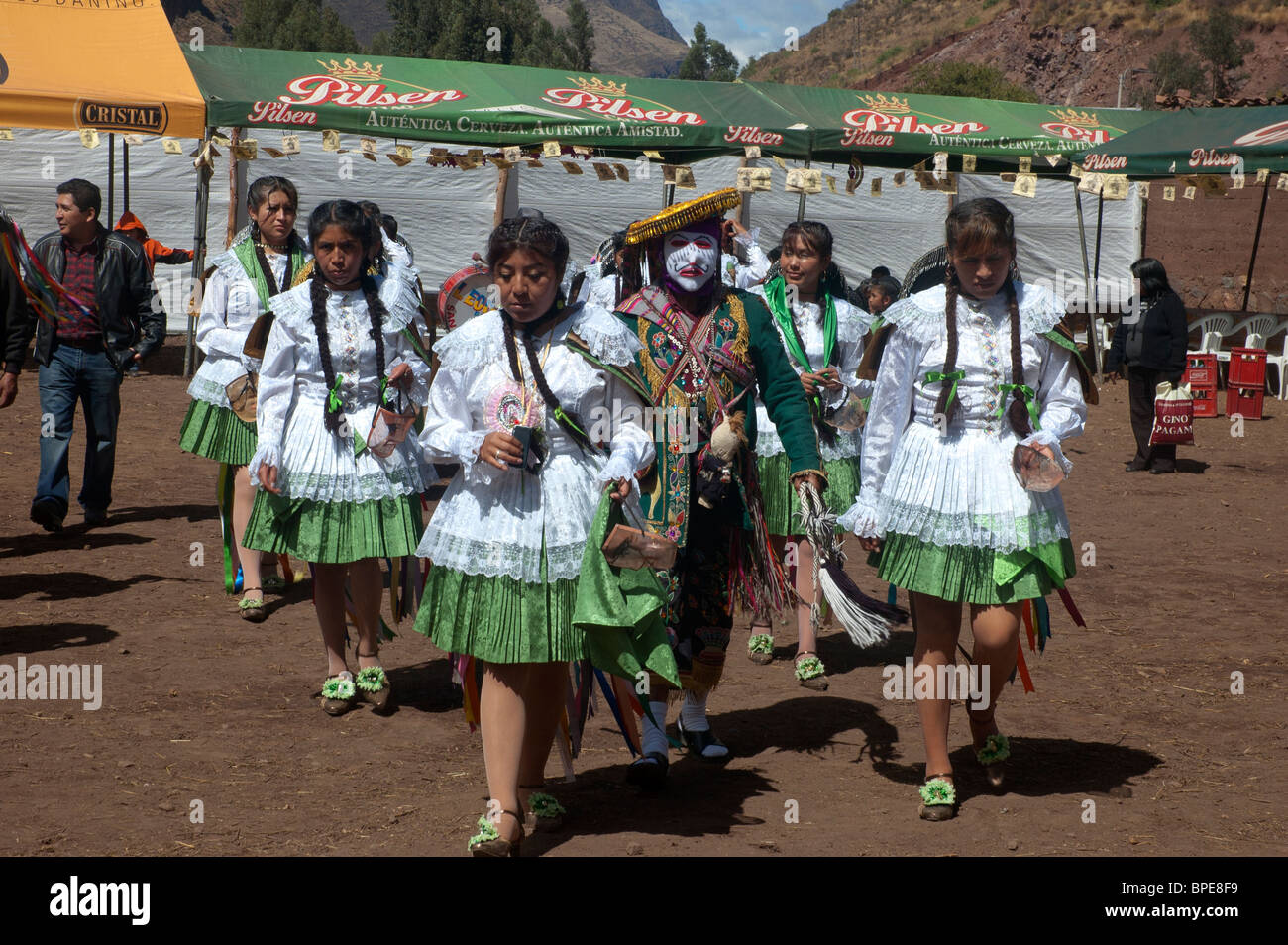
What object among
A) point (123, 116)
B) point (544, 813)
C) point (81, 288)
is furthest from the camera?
point (123, 116)

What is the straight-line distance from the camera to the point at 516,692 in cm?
396

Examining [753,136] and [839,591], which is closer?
[839,591]

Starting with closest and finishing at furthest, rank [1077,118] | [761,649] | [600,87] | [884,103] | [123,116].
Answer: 1. [761,649]
2. [123,116]
3. [600,87]
4. [884,103]
5. [1077,118]

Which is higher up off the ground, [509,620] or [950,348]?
[950,348]

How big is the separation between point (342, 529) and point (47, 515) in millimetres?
→ 4326

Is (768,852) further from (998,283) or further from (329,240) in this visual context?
(329,240)

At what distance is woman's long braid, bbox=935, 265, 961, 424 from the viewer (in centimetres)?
445

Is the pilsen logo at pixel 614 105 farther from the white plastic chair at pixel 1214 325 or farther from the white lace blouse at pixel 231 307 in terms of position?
the white lace blouse at pixel 231 307

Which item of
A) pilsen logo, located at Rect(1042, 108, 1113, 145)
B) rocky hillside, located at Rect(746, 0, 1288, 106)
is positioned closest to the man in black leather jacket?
pilsen logo, located at Rect(1042, 108, 1113, 145)

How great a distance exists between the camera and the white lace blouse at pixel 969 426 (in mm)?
4414

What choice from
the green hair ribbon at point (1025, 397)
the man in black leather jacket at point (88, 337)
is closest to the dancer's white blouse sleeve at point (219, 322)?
the man in black leather jacket at point (88, 337)

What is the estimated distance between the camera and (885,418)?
4629 millimetres

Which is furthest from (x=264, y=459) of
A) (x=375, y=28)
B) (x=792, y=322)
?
(x=375, y=28)

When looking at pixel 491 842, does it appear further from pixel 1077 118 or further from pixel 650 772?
pixel 1077 118
